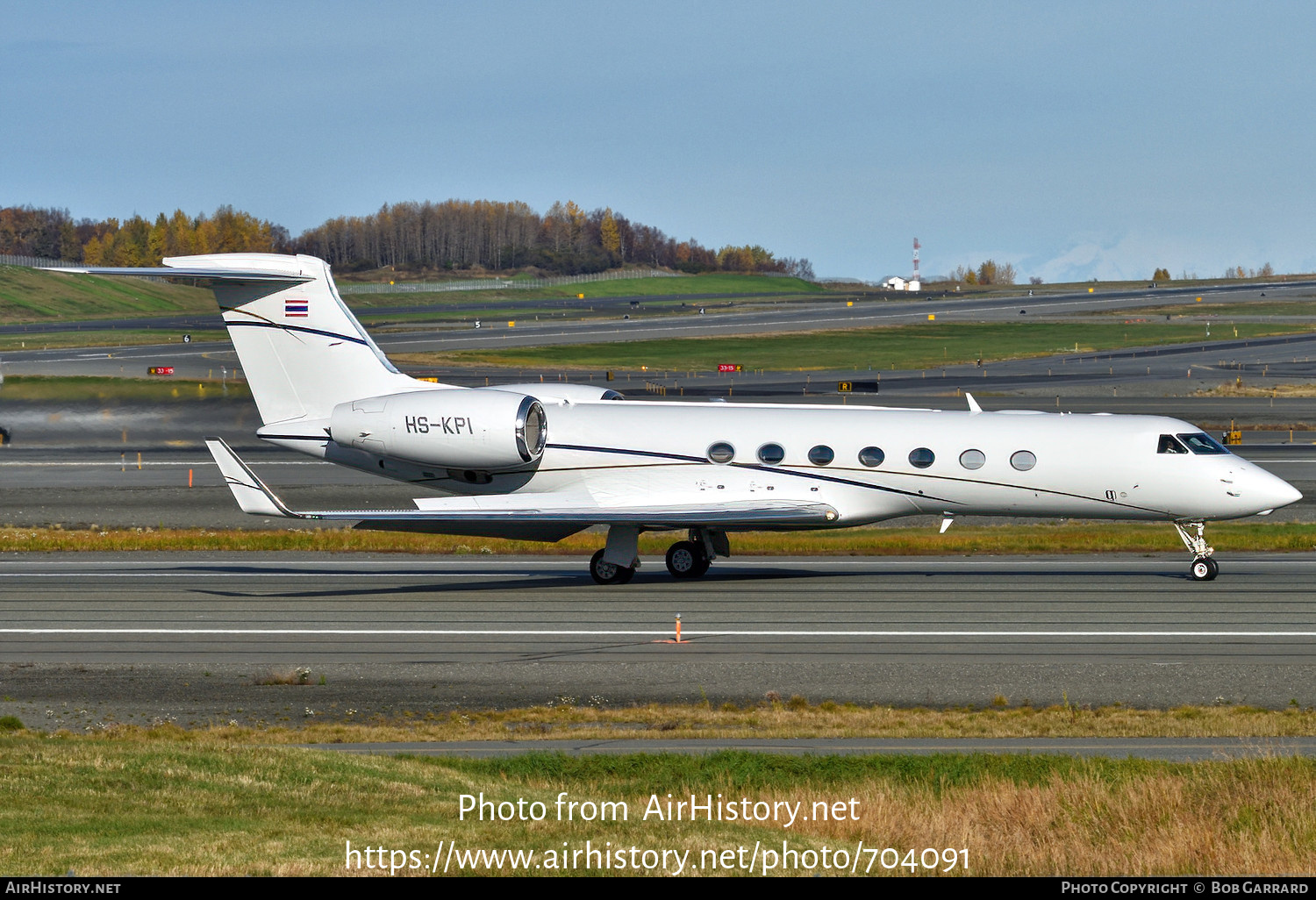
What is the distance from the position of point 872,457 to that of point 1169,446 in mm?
5610

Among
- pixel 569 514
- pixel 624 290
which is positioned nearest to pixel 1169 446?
pixel 569 514

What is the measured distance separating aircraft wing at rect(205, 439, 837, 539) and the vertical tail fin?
228 cm

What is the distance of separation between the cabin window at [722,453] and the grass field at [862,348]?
171 ft

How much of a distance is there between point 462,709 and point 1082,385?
2237 inches

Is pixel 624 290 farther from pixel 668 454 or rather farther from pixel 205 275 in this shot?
pixel 205 275

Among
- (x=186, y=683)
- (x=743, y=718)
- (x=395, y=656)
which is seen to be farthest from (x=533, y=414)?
(x=743, y=718)

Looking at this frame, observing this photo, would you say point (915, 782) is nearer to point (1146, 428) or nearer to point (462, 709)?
point (462, 709)

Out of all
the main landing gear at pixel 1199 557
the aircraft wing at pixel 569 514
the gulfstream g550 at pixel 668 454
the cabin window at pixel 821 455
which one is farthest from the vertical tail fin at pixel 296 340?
the main landing gear at pixel 1199 557

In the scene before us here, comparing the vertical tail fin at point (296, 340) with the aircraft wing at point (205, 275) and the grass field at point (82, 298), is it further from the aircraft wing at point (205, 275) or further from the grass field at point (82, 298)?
the grass field at point (82, 298)

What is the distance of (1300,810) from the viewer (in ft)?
35.6

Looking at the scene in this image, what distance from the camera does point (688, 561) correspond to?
2867cm

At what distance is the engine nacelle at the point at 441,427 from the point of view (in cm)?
2709

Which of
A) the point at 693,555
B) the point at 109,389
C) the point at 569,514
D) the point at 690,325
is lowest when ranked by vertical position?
the point at 693,555

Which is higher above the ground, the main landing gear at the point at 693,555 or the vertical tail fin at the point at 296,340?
the vertical tail fin at the point at 296,340
